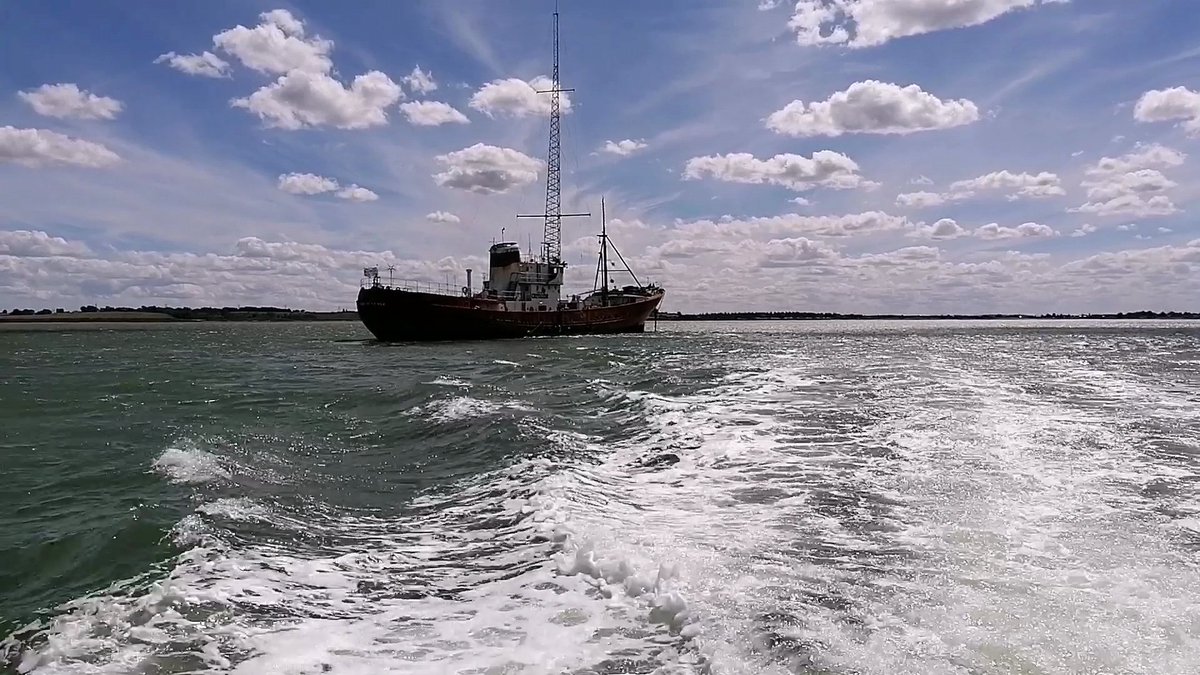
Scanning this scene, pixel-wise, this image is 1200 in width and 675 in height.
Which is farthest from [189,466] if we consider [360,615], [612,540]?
[612,540]

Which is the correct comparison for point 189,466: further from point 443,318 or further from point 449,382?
point 443,318

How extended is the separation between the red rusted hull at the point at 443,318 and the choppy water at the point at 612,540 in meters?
33.6

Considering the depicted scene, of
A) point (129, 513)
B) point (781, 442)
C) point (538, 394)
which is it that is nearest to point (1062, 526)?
point (781, 442)

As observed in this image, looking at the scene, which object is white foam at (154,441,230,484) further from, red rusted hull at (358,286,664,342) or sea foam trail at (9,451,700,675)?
red rusted hull at (358,286,664,342)

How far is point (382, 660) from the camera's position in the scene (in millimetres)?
4227

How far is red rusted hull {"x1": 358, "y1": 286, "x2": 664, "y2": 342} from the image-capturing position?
156 feet

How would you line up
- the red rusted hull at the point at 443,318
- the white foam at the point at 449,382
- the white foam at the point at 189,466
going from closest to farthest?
the white foam at the point at 189,466 → the white foam at the point at 449,382 → the red rusted hull at the point at 443,318

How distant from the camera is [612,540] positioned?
6.34 metres

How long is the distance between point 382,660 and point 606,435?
7.88 metres

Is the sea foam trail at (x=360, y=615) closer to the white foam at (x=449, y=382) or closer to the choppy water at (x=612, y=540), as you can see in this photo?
the choppy water at (x=612, y=540)

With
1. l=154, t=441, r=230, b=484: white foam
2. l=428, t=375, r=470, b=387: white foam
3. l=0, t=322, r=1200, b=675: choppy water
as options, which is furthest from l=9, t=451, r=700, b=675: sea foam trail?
l=428, t=375, r=470, b=387: white foam

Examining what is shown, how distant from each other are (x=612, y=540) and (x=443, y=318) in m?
43.6

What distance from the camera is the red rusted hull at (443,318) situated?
47.6m

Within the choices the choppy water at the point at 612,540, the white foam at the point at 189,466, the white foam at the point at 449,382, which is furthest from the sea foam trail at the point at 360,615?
the white foam at the point at 449,382
